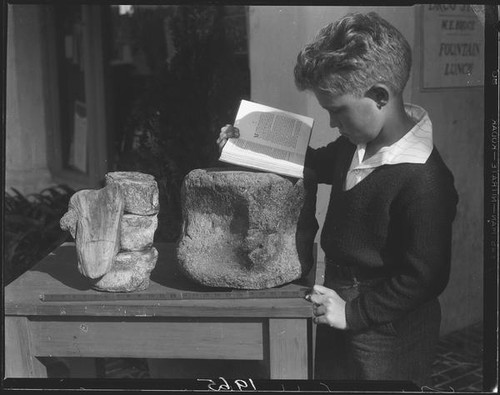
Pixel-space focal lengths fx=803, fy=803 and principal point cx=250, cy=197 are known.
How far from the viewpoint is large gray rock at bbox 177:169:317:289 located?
2.42 m

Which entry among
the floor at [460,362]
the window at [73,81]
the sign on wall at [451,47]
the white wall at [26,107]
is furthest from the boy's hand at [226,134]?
the window at [73,81]

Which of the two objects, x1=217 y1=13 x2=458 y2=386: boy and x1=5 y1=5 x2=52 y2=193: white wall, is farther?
x1=5 y1=5 x2=52 y2=193: white wall

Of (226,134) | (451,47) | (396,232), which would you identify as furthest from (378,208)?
(451,47)

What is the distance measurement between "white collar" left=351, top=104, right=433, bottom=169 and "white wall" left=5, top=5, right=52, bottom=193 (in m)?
1.25

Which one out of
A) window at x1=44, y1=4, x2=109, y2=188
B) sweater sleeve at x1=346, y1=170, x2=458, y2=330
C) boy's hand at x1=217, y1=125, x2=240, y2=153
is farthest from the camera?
window at x1=44, y1=4, x2=109, y2=188

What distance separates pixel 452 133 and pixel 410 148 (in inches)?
10.6

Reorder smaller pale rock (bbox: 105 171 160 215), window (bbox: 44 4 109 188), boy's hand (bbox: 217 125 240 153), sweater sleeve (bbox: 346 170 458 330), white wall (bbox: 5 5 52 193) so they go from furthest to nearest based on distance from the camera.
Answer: window (bbox: 44 4 109 188) < white wall (bbox: 5 5 52 193) < boy's hand (bbox: 217 125 240 153) < smaller pale rock (bbox: 105 171 160 215) < sweater sleeve (bbox: 346 170 458 330)

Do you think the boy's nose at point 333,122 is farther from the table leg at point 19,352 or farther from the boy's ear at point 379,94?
the table leg at point 19,352

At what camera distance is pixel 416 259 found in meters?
2.36

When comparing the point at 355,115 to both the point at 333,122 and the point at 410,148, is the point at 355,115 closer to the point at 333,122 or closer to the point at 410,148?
the point at 333,122

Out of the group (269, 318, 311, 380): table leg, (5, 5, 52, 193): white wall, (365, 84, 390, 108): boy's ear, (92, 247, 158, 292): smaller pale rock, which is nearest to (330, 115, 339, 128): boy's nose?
(365, 84, 390, 108): boy's ear

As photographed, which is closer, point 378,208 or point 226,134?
point 378,208

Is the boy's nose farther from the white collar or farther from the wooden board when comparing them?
the wooden board

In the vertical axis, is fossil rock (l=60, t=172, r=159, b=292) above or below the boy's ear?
below
